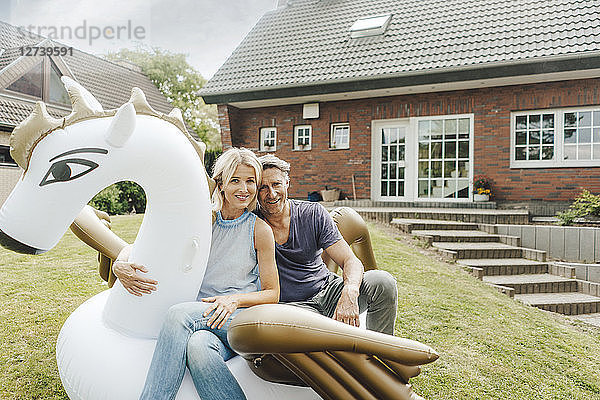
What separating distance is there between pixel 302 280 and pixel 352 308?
350 millimetres

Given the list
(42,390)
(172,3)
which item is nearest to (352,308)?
(42,390)

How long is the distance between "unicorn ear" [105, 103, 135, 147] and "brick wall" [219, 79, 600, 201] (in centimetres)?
874

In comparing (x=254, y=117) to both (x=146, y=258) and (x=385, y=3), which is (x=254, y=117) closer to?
(x=385, y=3)

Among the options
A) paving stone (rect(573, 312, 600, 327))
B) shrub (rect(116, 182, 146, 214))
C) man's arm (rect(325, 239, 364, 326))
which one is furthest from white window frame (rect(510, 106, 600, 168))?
shrub (rect(116, 182, 146, 214))

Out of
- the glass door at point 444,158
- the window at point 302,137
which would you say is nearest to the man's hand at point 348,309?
the glass door at point 444,158

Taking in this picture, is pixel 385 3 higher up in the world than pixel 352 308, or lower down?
higher up

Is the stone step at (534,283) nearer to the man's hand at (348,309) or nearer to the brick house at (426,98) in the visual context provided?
the brick house at (426,98)

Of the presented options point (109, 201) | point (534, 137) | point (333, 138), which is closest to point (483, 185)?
point (534, 137)

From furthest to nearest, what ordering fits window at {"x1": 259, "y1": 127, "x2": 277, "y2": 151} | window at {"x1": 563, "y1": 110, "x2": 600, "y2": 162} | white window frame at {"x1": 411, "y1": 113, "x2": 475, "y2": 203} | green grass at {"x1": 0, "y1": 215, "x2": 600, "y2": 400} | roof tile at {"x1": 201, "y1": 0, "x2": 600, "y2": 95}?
window at {"x1": 259, "y1": 127, "x2": 277, "y2": 151} < white window frame at {"x1": 411, "y1": 113, "x2": 475, "y2": 203} < roof tile at {"x1": 201, "y1": 0, "x2": 600, "y2": 95} < window at {"x1": 563, "y1": 110, "x2": 600, "y2": 162} < green grass at {"x1": 0, "y1": 215, "x2": 600, "y2": 400}

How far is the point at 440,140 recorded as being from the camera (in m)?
9.96

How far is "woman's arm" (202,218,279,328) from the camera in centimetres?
191

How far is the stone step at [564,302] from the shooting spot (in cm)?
526

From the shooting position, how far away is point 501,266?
612 centimetres

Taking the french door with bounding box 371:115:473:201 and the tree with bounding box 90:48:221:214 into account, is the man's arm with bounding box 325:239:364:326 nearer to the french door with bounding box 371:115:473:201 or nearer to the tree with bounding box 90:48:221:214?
the french door with bounding box 371:115:473:201
